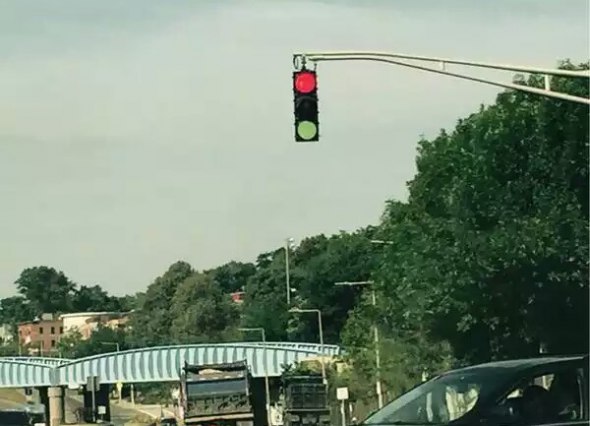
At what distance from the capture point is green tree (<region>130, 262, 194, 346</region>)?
591ft

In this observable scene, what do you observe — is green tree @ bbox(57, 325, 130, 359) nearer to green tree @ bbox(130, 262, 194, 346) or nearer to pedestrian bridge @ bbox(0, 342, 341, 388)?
green tree @ bbox(130, 262, 194, 346)

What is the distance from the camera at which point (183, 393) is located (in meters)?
51.2

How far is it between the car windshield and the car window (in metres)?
0.25

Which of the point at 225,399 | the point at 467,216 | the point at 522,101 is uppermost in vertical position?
the point at 522,101

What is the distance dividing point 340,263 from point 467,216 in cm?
9616

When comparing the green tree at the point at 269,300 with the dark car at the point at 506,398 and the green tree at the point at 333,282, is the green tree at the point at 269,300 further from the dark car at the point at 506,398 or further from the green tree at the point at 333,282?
the dark car at the point at 506,398

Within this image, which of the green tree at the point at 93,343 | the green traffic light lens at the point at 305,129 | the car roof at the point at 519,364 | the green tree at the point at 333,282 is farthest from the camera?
the green tree at the point at 93,343

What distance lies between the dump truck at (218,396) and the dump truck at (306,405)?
8.65 metres

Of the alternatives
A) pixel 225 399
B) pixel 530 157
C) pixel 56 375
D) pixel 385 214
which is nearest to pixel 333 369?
pixel 385 214

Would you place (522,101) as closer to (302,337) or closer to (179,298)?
(302,337)

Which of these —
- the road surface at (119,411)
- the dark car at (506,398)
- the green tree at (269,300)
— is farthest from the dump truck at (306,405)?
the road surface at (119,411)

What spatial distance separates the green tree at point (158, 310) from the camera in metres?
180

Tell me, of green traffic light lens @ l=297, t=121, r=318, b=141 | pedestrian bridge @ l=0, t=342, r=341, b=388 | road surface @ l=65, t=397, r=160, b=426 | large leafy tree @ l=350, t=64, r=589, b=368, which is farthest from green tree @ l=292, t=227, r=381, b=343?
green traffic light lens @ l=297, t=121, r=318, b=141

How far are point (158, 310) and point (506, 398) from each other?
173678 mm
